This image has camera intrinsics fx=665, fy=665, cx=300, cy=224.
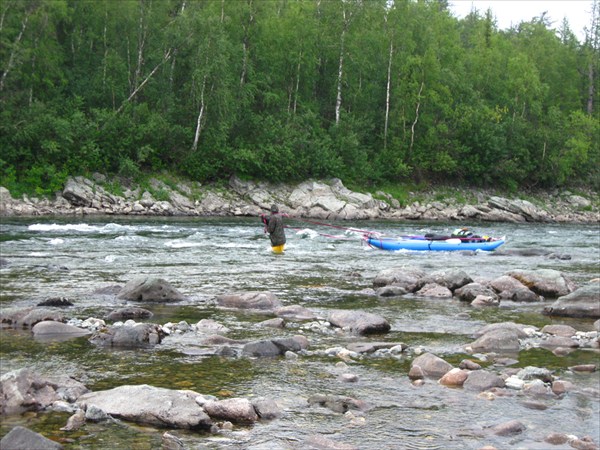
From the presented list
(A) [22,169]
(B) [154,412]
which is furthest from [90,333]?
(A) [22,169]

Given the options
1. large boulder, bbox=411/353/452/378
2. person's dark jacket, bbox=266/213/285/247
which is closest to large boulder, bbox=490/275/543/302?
large boulder, bbox=411/353/452/378

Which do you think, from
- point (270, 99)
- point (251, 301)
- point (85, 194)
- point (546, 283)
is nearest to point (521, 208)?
point (270, 99)

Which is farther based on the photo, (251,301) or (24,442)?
(251,301)

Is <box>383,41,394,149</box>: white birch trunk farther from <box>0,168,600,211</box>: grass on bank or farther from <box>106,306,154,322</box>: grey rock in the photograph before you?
<box>106,306,154,322</box>: grey rock

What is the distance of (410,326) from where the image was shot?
12055mm

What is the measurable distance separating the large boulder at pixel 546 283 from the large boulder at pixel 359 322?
6.27 meters

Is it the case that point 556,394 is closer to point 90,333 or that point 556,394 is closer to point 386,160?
point 90,333

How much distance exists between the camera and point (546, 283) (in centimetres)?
1623

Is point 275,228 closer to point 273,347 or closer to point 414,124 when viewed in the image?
point 273,347

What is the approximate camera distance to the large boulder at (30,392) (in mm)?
6910

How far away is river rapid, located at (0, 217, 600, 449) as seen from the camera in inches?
260

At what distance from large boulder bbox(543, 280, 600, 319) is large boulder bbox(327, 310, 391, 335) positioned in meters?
4.18

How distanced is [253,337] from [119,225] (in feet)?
73.1

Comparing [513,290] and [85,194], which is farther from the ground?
[85,194]
